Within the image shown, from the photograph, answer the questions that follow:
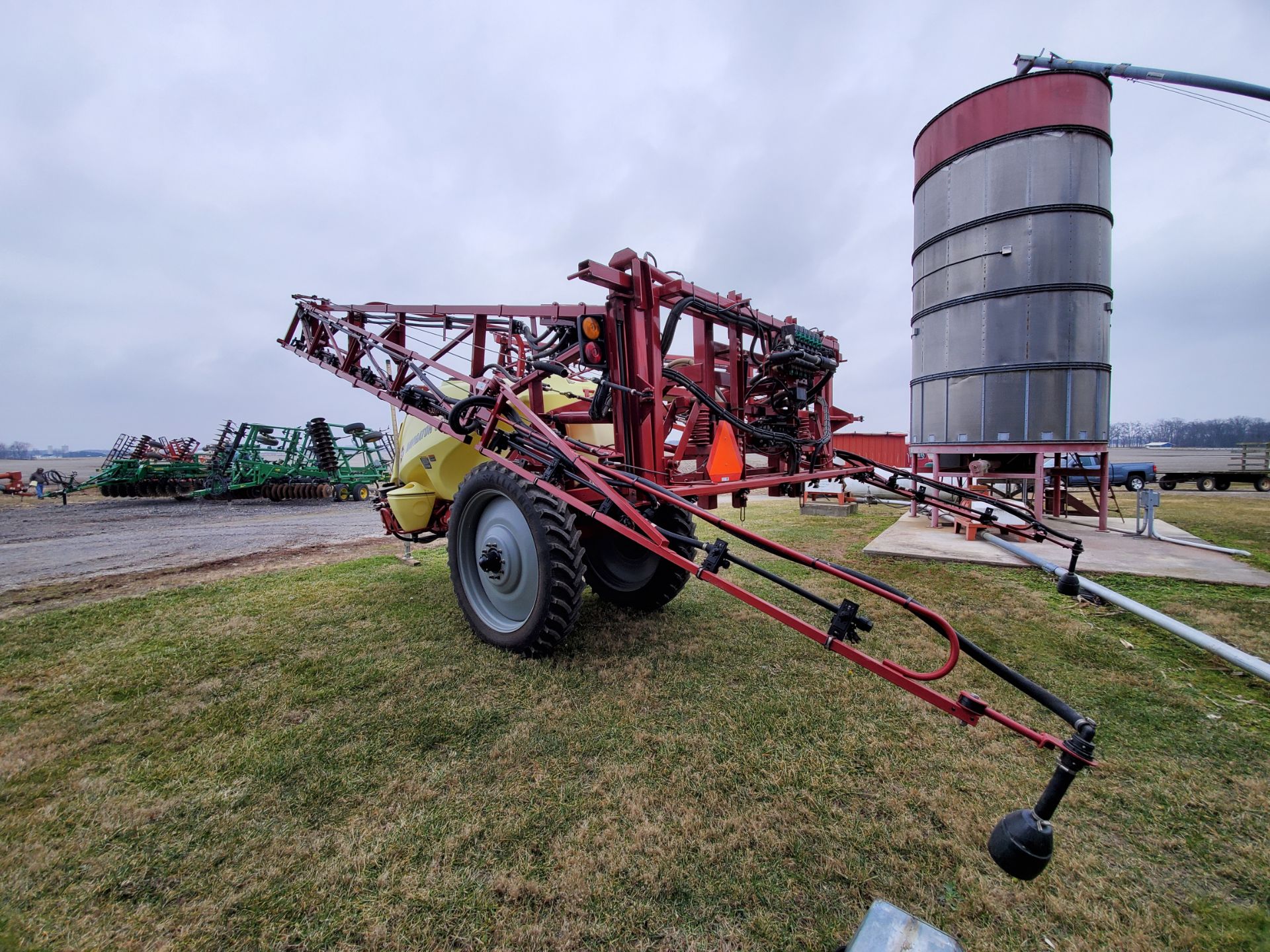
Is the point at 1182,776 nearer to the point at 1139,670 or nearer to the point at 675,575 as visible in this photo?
the point at 1139,670

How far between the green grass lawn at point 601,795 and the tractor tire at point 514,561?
25 cm

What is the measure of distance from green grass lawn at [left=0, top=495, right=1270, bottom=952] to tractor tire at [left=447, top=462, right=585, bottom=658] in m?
0.25

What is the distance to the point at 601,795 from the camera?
225 cm

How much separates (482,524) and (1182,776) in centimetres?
419

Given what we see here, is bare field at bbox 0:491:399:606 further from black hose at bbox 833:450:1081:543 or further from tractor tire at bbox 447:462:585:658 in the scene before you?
black hose at bbox 833:450:1081:543

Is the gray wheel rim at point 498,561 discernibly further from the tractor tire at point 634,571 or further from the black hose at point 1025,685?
the black hose at point 1025,685

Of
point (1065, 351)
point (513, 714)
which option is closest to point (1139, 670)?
point (513, 714)

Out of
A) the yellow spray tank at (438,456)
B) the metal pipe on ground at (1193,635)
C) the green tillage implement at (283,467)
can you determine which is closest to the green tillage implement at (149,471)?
the green tillage implement at (283,467)

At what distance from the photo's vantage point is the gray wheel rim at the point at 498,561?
3.76 m

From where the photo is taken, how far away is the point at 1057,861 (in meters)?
1.87

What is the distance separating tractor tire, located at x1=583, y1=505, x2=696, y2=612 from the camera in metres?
4.57

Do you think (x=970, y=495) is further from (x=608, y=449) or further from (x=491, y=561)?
(x=491, y=561)

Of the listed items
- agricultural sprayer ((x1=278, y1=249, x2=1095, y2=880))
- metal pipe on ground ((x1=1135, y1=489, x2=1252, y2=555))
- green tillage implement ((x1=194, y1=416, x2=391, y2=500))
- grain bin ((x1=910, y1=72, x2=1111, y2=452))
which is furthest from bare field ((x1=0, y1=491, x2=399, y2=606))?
metal pipe on ground ((x1=1135, y1=489, x2=1252, y2=555))

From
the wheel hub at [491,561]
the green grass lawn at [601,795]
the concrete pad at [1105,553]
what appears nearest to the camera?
the green grass lawn at [601,795]
